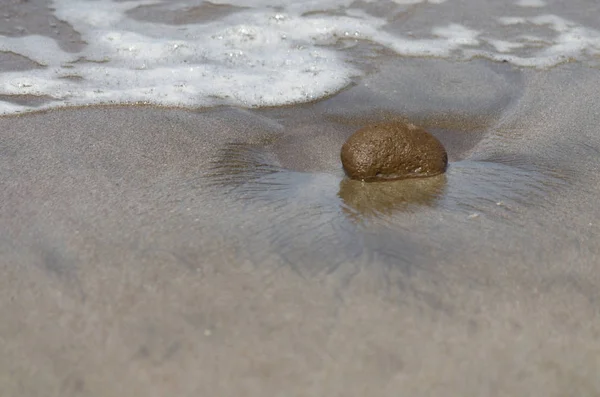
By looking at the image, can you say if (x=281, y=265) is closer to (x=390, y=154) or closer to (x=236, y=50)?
(x=390, y=154)

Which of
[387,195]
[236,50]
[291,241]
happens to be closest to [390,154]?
[387,195]

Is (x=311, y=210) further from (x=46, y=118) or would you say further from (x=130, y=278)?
(x=46, y=118)

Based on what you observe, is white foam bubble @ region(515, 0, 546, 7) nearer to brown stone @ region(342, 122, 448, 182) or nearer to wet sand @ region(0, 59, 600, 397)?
wet sand @ region(0, 59, 600, 397)

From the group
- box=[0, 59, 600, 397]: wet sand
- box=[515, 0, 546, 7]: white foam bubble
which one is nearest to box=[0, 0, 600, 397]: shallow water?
box=[0, 59, 600, 397]: wet sand

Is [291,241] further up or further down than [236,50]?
further up

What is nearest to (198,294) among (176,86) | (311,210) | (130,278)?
(130,278)
